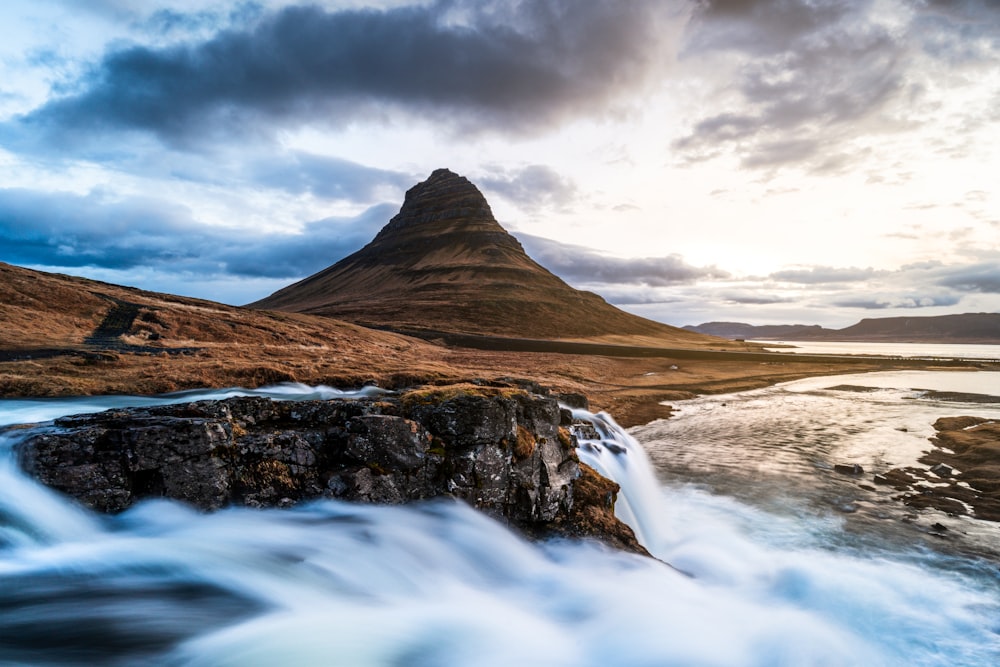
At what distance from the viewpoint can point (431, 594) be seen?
31.4ft

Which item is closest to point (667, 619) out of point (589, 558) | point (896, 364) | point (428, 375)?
point (589, 558)

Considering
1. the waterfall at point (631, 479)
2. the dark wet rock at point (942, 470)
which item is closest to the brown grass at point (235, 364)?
the waterfall at point (631, 479)

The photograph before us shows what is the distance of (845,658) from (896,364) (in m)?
118

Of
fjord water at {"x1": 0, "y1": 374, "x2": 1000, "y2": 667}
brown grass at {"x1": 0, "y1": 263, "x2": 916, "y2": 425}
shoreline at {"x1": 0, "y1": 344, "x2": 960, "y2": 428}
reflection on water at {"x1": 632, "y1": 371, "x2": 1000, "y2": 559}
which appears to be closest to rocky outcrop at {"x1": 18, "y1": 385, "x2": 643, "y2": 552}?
fjord water at {"x1": 0, "y1": 374, "x2": 1000, "y2": 667}

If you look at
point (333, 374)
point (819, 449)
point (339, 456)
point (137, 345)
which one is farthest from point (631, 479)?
point (137, 345)

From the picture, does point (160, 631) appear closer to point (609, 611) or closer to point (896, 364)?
point (609, 611)

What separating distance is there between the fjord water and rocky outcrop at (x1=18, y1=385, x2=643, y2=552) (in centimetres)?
43

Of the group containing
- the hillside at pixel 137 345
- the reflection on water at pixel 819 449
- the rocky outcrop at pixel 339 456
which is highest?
the hillside at pixel 137 345

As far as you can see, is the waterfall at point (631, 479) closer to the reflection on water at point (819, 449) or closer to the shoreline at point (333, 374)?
the reflection on water at point (819, 449)

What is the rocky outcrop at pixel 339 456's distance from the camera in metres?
9.46

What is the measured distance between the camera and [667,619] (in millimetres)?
9891

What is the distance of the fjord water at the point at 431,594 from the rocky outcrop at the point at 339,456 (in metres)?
0.43

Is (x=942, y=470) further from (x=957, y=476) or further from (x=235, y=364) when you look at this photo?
(x=235, y=364)

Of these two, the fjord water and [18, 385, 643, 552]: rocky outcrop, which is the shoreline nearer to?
[18, 385, 643, 552]: rocky outcrop
